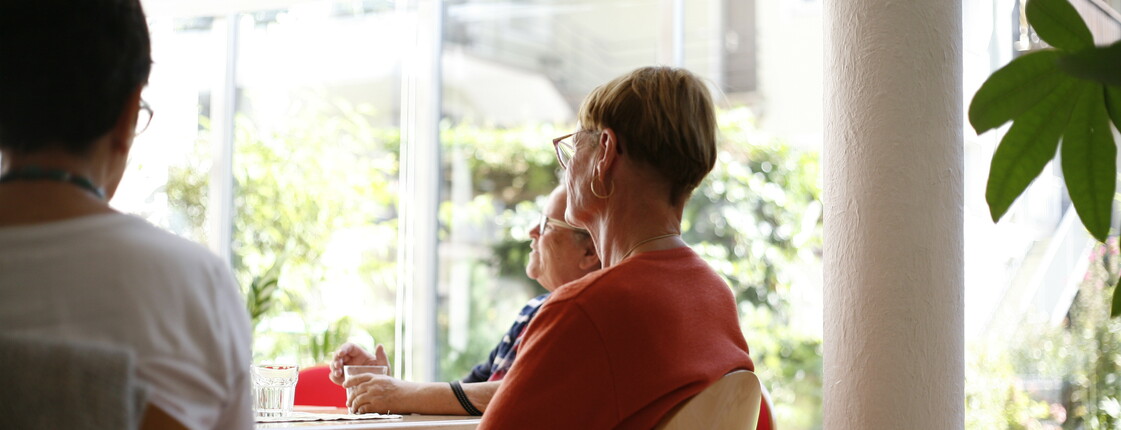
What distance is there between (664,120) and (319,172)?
4.34 metres

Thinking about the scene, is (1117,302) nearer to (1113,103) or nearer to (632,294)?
(1113,103)

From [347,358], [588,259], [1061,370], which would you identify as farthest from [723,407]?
[1061,370]

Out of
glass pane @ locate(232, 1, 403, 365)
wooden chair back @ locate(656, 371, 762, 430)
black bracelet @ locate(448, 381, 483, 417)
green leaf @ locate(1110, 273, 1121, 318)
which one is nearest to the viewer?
green leaf @ locate(1110, 273, 1121, 318)

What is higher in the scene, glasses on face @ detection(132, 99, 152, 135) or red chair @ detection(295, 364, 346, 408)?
glasses on face @ detection(132, 99, 152, 135)

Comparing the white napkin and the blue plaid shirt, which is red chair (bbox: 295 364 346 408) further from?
the white napkin

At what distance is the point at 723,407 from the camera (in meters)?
1.59

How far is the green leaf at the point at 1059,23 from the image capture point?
45.8 inches

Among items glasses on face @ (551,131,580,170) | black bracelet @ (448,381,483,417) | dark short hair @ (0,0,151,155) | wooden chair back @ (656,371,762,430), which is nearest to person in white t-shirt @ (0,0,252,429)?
dark short hair @ (0,0,151,155)

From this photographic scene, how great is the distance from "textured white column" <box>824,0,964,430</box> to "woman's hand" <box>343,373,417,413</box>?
95 centimetres

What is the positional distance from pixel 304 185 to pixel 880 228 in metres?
4.11

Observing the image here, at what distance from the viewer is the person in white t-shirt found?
3.04 ft

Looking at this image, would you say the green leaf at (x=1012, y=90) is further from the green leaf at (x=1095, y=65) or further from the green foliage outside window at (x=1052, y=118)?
the green leaf at (x=1095, y=65)

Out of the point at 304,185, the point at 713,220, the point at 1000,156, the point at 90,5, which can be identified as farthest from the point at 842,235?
the point at 304,185

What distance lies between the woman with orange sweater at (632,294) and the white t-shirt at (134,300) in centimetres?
60
